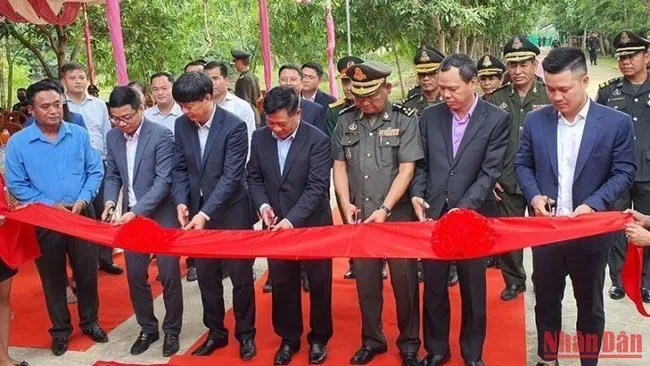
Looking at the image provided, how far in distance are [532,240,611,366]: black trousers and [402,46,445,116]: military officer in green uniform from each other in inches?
67.4

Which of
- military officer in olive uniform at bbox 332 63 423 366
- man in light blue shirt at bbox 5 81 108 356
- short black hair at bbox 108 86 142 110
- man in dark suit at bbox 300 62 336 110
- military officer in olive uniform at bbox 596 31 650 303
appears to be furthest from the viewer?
man in dark suit at bbox 300 62 336 110

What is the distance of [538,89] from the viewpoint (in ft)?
13.8

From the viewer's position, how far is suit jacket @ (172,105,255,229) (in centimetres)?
345

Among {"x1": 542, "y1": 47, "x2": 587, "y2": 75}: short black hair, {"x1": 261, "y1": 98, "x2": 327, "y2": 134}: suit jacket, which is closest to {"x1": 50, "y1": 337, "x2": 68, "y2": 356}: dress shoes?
{"x1": 261, "y1": 98, "x2": 327, "y2": 134}: suit jacket

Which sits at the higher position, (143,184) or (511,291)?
(143,184)

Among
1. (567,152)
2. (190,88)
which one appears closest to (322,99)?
(190,88)

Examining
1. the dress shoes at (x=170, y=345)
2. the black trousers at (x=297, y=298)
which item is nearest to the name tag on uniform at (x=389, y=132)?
the black trousers at (x=297, y=298)

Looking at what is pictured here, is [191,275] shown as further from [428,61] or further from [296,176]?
[428,61]

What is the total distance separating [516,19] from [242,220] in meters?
12.0

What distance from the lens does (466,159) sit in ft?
10.3

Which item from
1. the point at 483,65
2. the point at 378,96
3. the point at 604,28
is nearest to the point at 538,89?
the point at 483,65

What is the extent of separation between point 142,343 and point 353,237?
162cm

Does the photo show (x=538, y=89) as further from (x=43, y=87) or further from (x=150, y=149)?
(x=43, y=87)

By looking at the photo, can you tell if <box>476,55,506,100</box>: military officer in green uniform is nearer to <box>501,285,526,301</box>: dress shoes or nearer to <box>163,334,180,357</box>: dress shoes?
<box>501,285,526,301</box>: dress shoes
